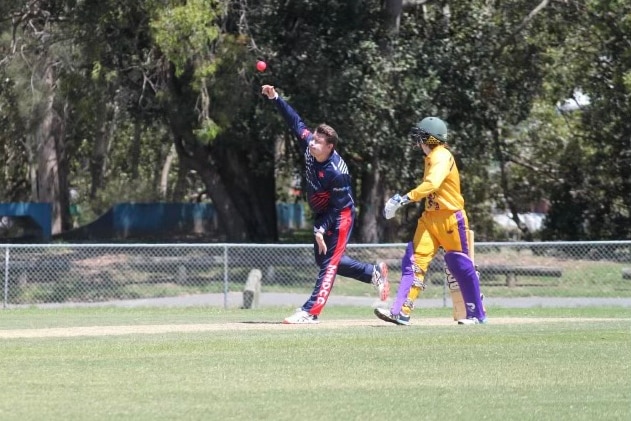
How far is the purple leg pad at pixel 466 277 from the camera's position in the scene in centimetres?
1279

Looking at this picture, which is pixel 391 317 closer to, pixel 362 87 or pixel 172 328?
pixel 172 328

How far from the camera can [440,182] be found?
40.2 feet

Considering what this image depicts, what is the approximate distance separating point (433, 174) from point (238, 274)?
36.7 ft

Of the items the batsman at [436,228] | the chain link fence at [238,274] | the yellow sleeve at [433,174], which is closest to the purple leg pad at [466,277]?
the batsman at [436,228]

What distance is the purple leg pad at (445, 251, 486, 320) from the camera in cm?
1279

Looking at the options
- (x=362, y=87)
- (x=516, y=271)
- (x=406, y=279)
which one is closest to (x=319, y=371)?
(x=406, y=279)

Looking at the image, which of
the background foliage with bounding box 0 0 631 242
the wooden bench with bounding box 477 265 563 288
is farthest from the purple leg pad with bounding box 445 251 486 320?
the background foliage with bounding box 0 0 631 242

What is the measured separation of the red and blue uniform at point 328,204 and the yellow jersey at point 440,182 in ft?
2.67

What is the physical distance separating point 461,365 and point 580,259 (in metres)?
13.6

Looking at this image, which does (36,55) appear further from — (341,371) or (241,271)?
(341,371)

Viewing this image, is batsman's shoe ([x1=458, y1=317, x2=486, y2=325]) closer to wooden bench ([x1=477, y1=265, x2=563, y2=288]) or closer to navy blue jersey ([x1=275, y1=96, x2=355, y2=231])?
navy blue jersey ([x1=275, y1=96, x2=355, y2=231])

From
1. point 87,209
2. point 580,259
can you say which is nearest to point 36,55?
point 580,259

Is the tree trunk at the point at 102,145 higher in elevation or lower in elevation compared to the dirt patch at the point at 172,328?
higher

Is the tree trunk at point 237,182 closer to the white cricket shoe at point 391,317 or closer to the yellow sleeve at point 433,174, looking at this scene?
the white cricket shoe at point 391,317
